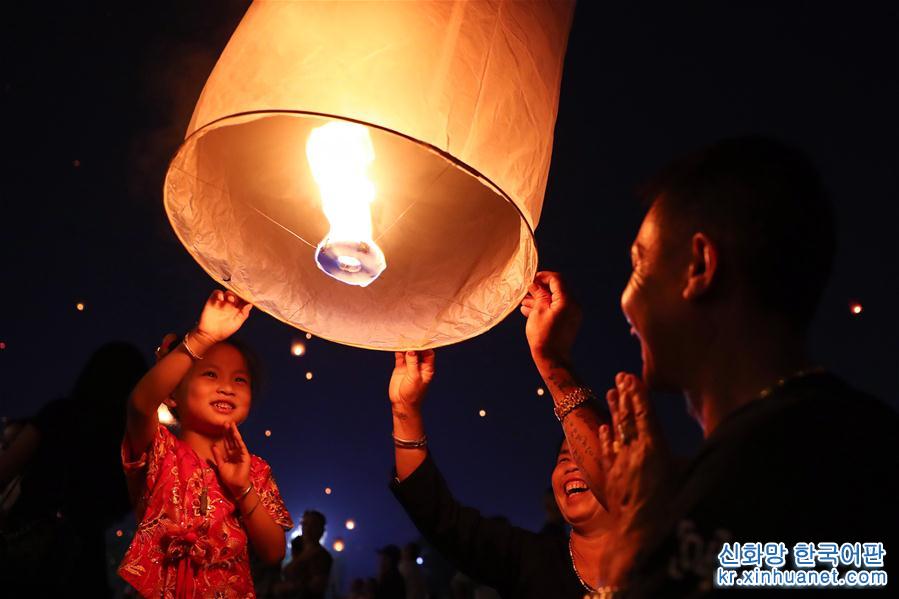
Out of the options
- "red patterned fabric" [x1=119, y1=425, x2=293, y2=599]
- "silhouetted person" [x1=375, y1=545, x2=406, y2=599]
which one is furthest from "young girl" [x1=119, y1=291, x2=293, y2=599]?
"silhouetted person" [x1=375, y1=545, x2=406, y2=599]

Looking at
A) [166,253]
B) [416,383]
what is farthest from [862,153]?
[166,253]

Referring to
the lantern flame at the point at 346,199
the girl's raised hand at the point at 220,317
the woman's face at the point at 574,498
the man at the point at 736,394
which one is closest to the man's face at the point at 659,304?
the man at the point at 736,394

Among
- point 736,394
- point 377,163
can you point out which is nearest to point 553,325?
point 377,163

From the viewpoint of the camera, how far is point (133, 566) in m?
1.82

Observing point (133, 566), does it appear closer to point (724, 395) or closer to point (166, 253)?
point (724, 395)

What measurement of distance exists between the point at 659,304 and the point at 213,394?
1.53 metres

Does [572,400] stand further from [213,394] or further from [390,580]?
[390,580]

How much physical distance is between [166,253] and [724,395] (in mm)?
5383

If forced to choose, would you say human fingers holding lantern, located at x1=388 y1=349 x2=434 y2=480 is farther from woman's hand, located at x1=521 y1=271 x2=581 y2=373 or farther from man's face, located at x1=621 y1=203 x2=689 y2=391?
man's face, located at x1=621 y1=203 x2=689 y2=391

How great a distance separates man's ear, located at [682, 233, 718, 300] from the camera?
984 millimetres

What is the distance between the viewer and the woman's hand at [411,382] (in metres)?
1.98

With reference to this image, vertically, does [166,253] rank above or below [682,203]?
above

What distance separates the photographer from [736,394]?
96 centimetres

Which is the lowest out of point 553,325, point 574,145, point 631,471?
point 631,471
